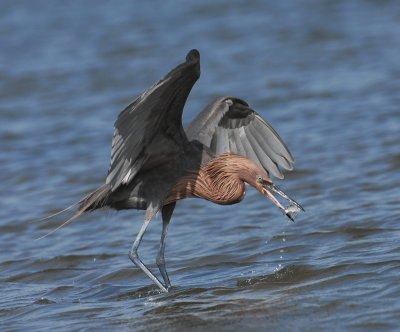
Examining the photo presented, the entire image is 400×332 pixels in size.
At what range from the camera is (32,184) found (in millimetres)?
10297

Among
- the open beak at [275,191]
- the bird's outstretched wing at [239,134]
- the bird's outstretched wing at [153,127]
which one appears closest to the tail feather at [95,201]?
the bird's outstretched wing at [153,127]

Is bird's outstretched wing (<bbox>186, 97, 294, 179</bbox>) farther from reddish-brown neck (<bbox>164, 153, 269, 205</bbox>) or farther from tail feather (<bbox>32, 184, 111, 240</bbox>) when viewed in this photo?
tail feather (<bbox>32, 184, 111, 240</bbox>)

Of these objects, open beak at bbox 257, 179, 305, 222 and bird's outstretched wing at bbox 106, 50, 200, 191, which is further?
open beak at bbox 257, 179, 305, 222

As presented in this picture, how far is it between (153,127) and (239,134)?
142 centimetres

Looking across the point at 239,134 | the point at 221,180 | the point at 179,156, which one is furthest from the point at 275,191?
the point at 239,134

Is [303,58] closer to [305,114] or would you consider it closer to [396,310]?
[305,114]

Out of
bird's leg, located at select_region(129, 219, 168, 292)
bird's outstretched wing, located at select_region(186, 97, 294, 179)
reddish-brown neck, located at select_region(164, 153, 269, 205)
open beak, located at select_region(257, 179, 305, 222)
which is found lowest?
bird's leg, located at select_region(129, 219, 168, 292)

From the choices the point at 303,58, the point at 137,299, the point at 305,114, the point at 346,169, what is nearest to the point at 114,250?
the point at 137,299

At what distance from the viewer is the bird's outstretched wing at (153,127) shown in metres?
5.57

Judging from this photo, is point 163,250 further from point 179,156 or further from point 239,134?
point 239,134

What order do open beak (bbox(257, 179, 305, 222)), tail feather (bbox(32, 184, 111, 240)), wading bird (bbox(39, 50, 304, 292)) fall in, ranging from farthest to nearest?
1. tail feather (bbox(32, 184, 111, 240))
2. open beak (bbox(257, 179, 305, 222))
3. wading bird (bbox(39, 50, 304, 292))

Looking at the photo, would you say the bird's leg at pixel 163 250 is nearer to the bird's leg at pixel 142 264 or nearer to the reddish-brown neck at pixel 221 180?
the bird's leg at pixel 142 264

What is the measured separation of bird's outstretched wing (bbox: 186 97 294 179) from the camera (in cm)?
701

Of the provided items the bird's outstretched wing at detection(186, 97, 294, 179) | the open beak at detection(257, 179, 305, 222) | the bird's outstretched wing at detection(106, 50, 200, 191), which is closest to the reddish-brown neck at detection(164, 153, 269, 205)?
the open beak at detection(257, 179, 305, 222)
